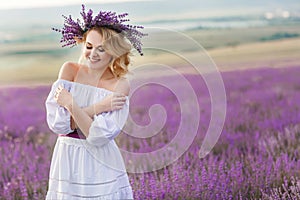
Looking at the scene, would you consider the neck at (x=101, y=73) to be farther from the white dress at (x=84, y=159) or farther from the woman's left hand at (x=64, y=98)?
the woman's left hand at (x=64, y=98)

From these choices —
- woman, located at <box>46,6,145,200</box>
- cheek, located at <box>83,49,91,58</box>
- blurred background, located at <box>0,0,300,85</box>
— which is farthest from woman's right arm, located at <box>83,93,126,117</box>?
blurred background, located at <box>0,0,300,85</box>

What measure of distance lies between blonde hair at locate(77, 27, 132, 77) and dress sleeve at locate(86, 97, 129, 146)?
0.18 m

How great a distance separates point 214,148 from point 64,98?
232 centimetres

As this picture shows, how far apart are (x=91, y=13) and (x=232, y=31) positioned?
6.62 metres

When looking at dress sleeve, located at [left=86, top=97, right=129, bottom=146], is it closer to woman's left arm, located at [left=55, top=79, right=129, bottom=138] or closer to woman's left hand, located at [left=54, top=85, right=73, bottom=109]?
woman's left arm, located at [left=55, top=79, right=129, bottom=138]

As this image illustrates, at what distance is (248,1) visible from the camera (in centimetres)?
955

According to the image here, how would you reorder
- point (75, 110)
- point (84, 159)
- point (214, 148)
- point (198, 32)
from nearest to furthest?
1. point (75, 110)
2. point (84, 159)
3. point (214, 148)
4. point (198, 32)

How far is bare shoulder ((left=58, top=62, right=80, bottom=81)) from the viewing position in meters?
2.73

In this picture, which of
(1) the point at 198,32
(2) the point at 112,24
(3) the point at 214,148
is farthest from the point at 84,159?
(1) the point at 198,32

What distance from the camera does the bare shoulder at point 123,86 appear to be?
271 centimetres

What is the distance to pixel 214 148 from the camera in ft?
15.5

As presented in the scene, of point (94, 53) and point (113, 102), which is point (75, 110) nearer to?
point (113, 102)

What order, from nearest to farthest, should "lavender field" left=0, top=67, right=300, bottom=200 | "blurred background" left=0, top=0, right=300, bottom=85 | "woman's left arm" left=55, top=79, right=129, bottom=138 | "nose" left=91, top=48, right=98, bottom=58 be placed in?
"woman's left arm" left=55, top=79, right=129, bottom=138
"nose" left=91, top=48, right=98, bottom=58
"lavender field" left=0, top=67, right=300, bottom=200
"blurred background" left=0, top=0, right=300, bottom=85

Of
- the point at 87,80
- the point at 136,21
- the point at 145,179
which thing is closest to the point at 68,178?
the point at 87,80
